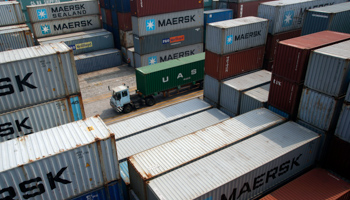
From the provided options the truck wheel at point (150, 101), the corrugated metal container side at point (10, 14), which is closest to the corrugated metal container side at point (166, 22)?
the truck wheel at point (150, 101)

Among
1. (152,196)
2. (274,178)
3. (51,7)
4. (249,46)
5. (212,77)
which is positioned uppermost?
(51,7)

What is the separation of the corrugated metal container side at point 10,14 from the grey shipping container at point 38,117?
1794 cm

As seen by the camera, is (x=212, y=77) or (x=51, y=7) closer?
(x=212, y=77)

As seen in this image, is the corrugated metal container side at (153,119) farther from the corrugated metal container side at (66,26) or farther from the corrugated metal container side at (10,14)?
the corrugated metal container side at (66,26)

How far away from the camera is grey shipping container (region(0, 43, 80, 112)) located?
14312 millimetres

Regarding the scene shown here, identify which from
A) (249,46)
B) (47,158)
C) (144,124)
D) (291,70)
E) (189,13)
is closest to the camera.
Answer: (47,158)

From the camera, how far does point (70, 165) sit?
11.4 metres

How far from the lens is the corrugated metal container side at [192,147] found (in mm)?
13336

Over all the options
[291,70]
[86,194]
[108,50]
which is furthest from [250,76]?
[108,50]

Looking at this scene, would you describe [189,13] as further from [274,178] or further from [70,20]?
[274,178]

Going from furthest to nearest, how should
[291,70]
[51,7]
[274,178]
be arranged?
[51,7] → [291,70] → [274,178]

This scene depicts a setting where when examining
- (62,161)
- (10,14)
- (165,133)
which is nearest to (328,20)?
(165,133)

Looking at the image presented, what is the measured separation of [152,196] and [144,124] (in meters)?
8.73

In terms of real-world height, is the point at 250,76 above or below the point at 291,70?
below
